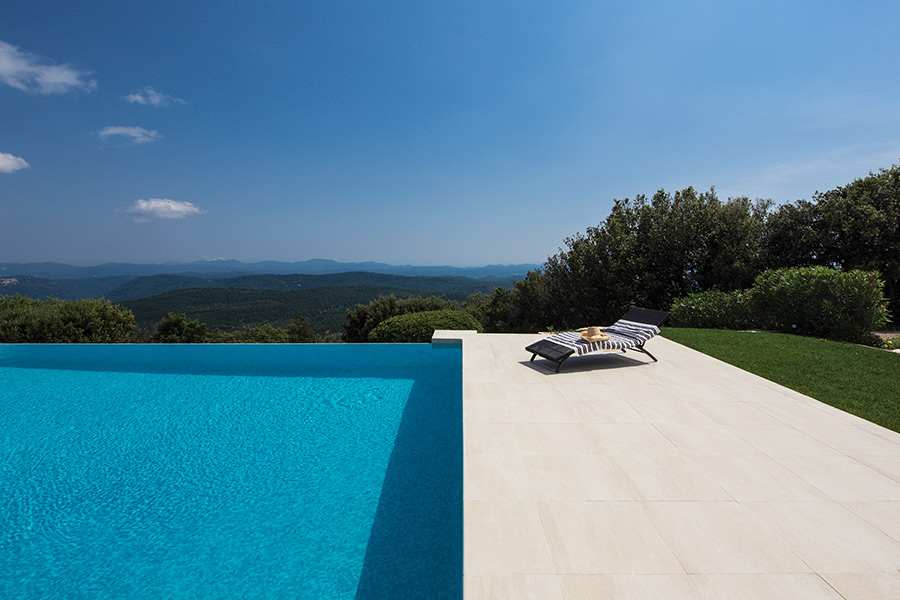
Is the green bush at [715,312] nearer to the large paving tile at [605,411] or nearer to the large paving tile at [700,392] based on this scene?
the large paving tile at [700,392]

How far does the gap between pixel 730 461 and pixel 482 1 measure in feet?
43.1

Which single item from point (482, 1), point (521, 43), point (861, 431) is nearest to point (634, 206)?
point (521, 43)

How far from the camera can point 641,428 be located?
344cm

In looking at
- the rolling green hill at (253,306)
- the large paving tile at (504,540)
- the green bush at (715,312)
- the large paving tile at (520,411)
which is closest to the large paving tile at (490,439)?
the large paving tile at (520,411)

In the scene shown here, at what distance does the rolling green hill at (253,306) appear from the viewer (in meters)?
46.0

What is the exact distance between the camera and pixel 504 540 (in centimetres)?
201

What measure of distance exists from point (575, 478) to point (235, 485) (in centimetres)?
342

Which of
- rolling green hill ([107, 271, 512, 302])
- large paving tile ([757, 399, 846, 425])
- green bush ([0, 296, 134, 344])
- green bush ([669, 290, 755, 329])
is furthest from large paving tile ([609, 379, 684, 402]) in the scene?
rolling green hill ([107, 271, 512, 302])

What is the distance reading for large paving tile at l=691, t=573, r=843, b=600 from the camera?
5.52 ft

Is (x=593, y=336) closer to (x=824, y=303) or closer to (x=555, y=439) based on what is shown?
(x=555, y=439)

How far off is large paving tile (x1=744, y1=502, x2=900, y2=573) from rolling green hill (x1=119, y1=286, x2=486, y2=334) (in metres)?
41.6

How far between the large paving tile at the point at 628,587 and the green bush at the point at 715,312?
8.92 metres

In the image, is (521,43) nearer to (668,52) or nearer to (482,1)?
(482,1)

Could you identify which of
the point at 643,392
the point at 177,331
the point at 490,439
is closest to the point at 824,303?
the point at 643,392
